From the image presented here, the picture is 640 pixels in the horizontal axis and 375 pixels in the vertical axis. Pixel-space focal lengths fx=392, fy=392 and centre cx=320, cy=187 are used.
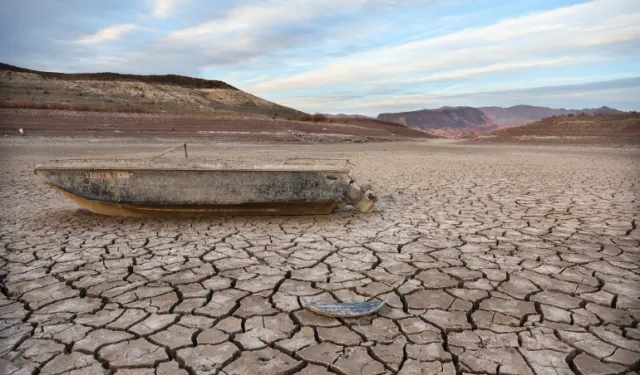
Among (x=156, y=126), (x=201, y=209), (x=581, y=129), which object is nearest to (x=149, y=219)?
(x=201, y=209)

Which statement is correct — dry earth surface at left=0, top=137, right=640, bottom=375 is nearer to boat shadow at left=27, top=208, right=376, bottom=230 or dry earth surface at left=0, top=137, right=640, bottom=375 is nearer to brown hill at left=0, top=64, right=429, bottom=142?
boat shadow at left=27, top=208, right=376, bottom=230

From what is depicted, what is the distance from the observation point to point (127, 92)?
3628 centimetres

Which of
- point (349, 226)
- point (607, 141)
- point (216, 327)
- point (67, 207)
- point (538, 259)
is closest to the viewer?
point (216, 327)

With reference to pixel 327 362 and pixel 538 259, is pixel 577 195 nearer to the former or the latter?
pixel 538 259

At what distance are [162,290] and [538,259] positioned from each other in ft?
9.85

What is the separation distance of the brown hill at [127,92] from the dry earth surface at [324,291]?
22439 millimetres

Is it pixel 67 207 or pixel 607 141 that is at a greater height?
pixel 607 141

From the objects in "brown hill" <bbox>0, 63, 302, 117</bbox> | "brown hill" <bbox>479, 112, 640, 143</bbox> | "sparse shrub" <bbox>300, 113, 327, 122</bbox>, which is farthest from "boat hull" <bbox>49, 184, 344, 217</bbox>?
"sparse shrub" <bbox>300, 113, 327, 122</bbox>

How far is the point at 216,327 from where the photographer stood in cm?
226

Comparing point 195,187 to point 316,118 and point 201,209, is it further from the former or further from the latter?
point 316,118

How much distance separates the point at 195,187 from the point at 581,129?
72.0 feet

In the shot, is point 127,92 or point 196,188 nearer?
point 196,188

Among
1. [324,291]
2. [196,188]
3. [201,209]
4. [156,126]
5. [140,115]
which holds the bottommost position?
[324,291]

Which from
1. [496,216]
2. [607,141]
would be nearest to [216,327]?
[496,216]
